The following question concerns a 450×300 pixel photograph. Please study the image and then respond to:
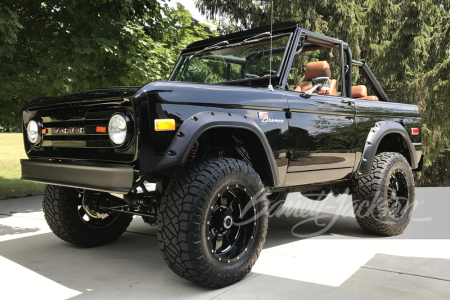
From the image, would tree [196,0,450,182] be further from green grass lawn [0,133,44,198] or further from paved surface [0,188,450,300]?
green grass lawn [0,133,44,198]

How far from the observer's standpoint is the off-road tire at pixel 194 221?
2893mm

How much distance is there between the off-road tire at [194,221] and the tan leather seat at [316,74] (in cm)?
165

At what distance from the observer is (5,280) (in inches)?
128

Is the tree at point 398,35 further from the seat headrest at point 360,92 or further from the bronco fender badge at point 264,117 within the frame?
the bronco fender badge at point 264,117

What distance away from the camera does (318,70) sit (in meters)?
4.30

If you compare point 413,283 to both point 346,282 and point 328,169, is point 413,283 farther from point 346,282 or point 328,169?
point 328,169

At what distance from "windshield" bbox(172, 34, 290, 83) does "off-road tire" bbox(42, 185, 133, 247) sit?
1726 mm

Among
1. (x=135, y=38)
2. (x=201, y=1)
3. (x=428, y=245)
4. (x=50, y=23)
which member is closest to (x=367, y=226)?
(x=428, y=245)

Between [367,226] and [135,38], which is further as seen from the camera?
[135,38]

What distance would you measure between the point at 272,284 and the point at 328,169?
4.78ft

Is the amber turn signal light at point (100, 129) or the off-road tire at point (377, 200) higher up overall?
the amber turn signal light at point (100, 129)

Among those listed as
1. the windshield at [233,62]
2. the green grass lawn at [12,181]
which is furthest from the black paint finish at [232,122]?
the green grass lawn at [12,181]

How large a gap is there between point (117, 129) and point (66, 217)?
1.48 metres

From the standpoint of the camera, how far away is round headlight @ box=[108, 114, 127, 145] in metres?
2.87
